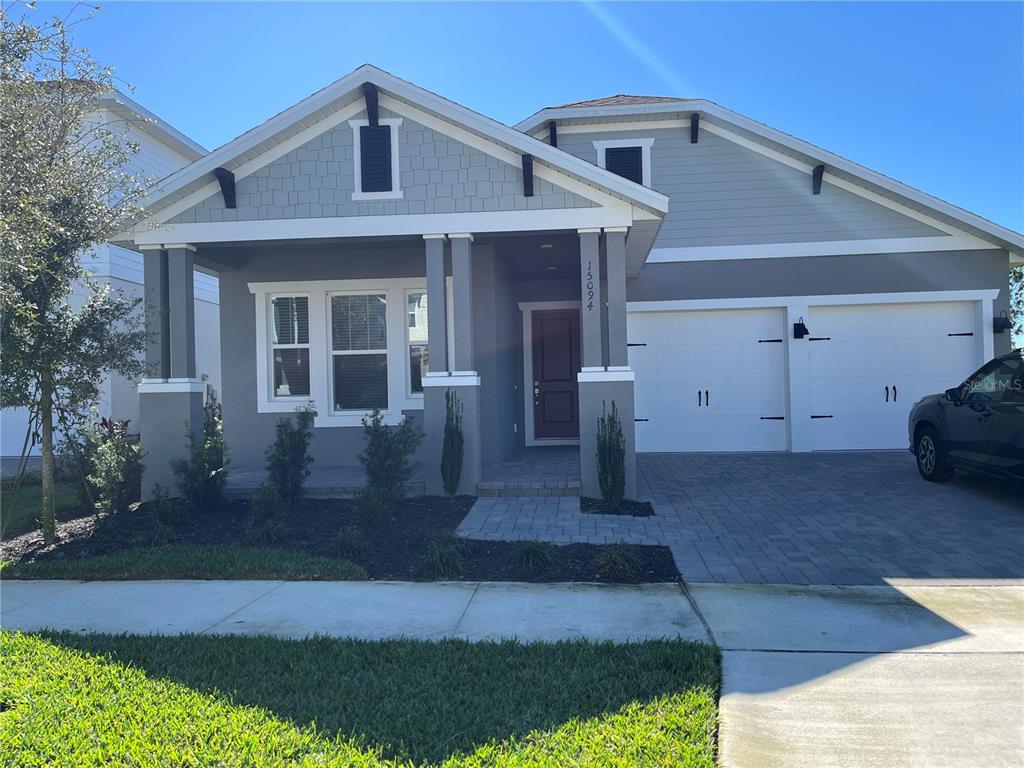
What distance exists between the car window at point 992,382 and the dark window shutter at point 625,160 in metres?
6.56

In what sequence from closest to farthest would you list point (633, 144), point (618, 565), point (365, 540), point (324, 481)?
point (618, 565) → point (365, 540) → point (324, 481) → point (633, 144)

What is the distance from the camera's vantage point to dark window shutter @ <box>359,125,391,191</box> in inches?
349

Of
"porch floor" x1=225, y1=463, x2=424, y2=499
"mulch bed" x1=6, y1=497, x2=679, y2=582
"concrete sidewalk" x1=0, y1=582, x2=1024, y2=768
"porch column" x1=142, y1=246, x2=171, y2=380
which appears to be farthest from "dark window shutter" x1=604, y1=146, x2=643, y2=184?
"concrete sidewalk" x1=0, y1=582, x2=1024, y2=768

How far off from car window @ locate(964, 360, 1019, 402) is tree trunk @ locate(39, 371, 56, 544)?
Answer: 33.5 ft

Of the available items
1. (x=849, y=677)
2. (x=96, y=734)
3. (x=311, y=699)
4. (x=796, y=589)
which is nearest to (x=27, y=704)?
(x=96, y=734)

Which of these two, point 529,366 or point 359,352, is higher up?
point 359,352

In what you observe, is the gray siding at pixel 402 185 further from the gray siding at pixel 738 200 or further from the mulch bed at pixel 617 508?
the gray siding at pixel 738 200

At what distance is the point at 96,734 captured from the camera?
3.36m

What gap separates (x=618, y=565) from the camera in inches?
225

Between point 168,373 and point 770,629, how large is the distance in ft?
25.3

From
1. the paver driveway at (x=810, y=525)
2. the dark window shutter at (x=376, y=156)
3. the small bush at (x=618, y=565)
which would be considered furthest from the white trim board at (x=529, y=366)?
the small bush at (x=618, y=565)

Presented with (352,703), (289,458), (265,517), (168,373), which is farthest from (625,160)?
(352,703)

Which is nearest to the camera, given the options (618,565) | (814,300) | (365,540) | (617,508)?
(618,565)

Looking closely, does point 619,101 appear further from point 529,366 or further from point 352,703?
point 352,703
